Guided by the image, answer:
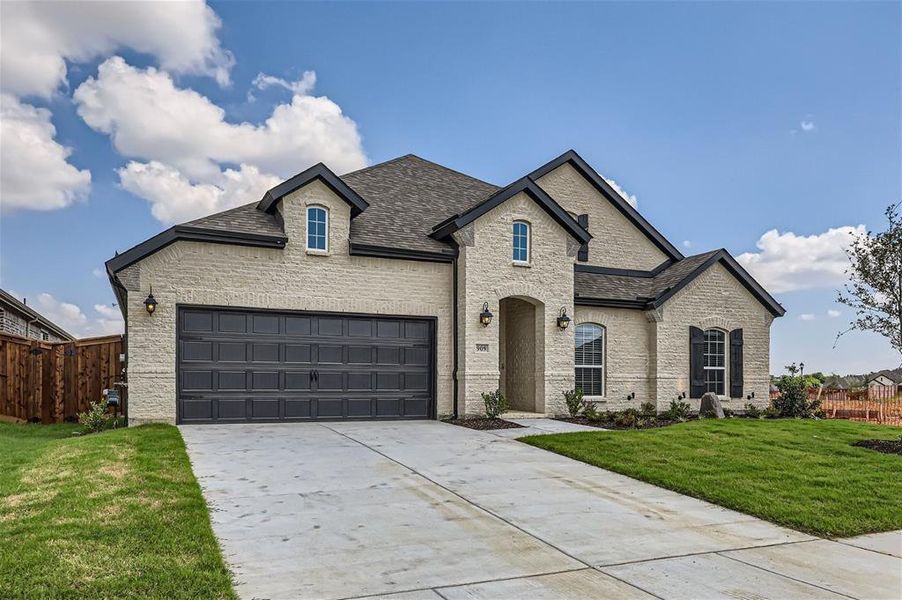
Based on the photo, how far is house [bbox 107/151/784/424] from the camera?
13.8 meters

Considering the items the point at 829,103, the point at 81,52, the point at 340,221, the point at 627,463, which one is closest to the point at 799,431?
the point at 627,463

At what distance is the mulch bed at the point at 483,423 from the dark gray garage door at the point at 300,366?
3.29 feet

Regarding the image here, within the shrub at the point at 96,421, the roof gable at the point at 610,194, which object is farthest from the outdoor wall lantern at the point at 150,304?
the roof gable at the point at 610,194

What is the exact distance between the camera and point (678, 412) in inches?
686

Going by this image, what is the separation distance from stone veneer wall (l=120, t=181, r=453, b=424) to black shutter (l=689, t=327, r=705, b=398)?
7707mm

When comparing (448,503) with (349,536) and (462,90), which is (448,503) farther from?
(462,90)

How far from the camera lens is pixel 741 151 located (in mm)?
16984

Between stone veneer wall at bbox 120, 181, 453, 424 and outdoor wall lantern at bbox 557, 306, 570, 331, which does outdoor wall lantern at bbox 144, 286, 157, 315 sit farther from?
outdoor wall lantern at bbox 557, 306, 570, 331

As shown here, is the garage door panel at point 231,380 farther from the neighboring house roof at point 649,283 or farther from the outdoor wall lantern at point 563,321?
the neighboring house roof at point 649,283

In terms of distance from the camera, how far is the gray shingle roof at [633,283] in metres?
18.3

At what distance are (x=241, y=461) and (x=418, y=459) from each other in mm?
2681

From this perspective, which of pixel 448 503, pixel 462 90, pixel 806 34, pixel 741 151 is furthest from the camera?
pixel 741 151

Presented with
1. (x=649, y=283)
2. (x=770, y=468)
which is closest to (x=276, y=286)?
(x=770, y=468)

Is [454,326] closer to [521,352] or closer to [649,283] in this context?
[521,352]
